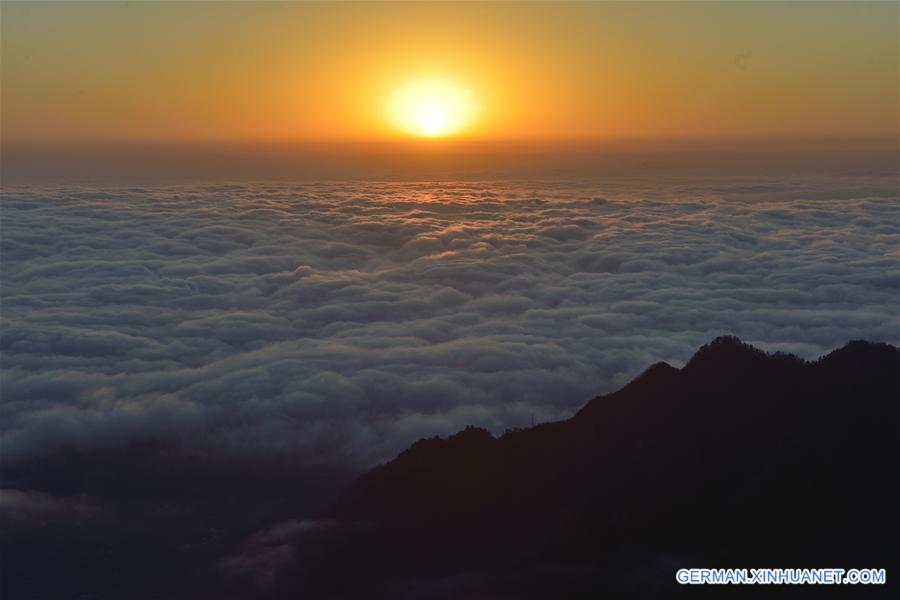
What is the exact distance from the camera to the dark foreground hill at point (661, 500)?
167ft

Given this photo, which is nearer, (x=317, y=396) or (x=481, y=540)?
(x=481, y=540)

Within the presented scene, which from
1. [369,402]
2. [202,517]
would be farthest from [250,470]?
[369,402]

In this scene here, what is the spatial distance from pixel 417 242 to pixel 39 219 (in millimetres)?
75752

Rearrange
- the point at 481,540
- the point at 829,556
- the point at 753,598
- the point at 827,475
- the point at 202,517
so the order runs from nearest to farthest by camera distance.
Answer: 1. the point at 753,598
2. the point at 829,556
3. the point at 827,475
4. the point at 481,540
5. the point at 202,517

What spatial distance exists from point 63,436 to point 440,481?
35642 mm

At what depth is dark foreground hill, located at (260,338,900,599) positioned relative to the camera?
50.9m

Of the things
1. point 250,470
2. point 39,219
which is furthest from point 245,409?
point 39,219

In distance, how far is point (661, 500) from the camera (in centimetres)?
5597

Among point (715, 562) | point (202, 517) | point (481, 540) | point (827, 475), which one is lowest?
point (202, 517)

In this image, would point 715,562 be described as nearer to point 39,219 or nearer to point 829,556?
point 829,556

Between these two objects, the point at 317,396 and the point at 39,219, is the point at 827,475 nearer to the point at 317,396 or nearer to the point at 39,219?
the point at 317,396

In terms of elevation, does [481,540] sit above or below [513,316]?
below

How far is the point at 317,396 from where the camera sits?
258 feet

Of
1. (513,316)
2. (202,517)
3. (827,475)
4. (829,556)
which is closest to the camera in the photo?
(829,556)
